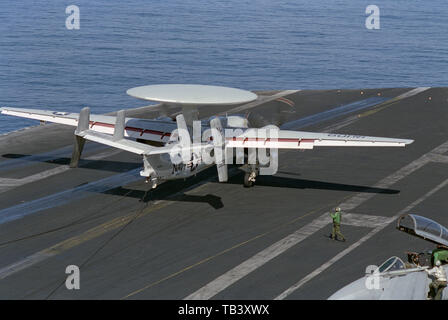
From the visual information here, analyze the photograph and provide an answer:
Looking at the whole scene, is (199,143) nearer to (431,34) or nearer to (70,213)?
(70,213)

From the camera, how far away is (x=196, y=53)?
129 m

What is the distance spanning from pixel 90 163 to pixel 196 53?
7866 cm

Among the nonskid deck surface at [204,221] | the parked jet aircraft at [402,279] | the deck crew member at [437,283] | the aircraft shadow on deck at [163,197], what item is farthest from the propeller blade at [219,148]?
the deck crew member at [437,283]

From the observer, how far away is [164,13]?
182750 millimetres

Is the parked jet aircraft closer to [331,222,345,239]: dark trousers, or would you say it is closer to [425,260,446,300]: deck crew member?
[425,260,446,300]: deck crew member

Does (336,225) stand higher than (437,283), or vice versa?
(437,283)

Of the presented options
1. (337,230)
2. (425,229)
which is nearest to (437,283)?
(425,229)

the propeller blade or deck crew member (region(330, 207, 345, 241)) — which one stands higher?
the propeller blade

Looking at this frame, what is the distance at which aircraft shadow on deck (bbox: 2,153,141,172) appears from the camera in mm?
52000

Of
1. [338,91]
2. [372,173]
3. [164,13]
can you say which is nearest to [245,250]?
[372,173]

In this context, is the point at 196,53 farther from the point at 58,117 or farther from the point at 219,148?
the point at 219,148

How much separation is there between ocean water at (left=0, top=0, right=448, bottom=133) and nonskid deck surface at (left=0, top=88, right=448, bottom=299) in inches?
1363

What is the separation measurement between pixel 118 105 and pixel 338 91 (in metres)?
29.8

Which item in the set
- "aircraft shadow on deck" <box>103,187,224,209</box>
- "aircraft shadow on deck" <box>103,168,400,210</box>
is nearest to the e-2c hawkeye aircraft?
"aircraft shadow on deck" <box>103,168,400,210</box>
